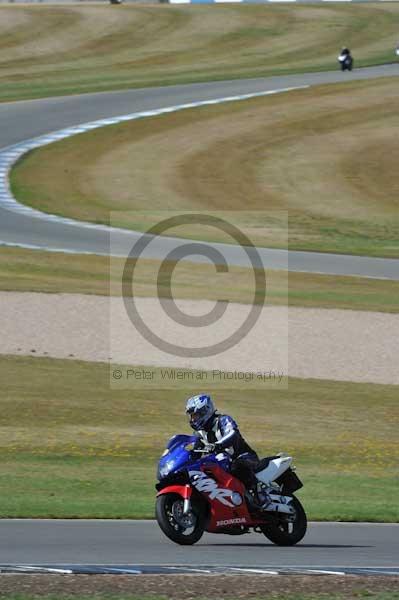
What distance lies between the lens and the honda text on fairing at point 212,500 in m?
12.7

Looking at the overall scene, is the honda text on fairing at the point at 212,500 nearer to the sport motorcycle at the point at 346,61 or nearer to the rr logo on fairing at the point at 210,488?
the rr logo on fairing at the point at 210,488

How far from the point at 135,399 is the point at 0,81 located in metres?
46.6

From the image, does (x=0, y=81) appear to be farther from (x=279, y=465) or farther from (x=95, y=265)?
(x=279, y=465)

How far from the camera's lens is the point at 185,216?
4025cm

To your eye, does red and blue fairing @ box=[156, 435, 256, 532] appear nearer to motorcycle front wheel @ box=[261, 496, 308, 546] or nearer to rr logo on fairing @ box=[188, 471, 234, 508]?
rr logo on fairing @ box=[188, 471, 234, 508]

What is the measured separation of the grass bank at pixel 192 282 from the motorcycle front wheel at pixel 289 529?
16121 mm

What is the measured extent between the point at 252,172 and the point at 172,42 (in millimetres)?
32725

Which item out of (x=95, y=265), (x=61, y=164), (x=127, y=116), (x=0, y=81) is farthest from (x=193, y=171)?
(x=0, y=81)

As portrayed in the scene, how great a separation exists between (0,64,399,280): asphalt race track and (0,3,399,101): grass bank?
10.1ft

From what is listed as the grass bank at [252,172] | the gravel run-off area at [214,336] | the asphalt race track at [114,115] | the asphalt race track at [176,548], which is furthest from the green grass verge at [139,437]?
the grass bank at [252,172]

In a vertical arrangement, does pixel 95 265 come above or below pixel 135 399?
above

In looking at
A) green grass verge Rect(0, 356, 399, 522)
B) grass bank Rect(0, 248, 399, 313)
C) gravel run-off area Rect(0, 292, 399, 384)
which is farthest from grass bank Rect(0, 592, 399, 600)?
grass bank Rect(0, 248, 399, 313)

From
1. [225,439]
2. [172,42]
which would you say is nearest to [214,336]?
[225,439]

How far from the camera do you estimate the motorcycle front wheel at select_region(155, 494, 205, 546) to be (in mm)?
12617
